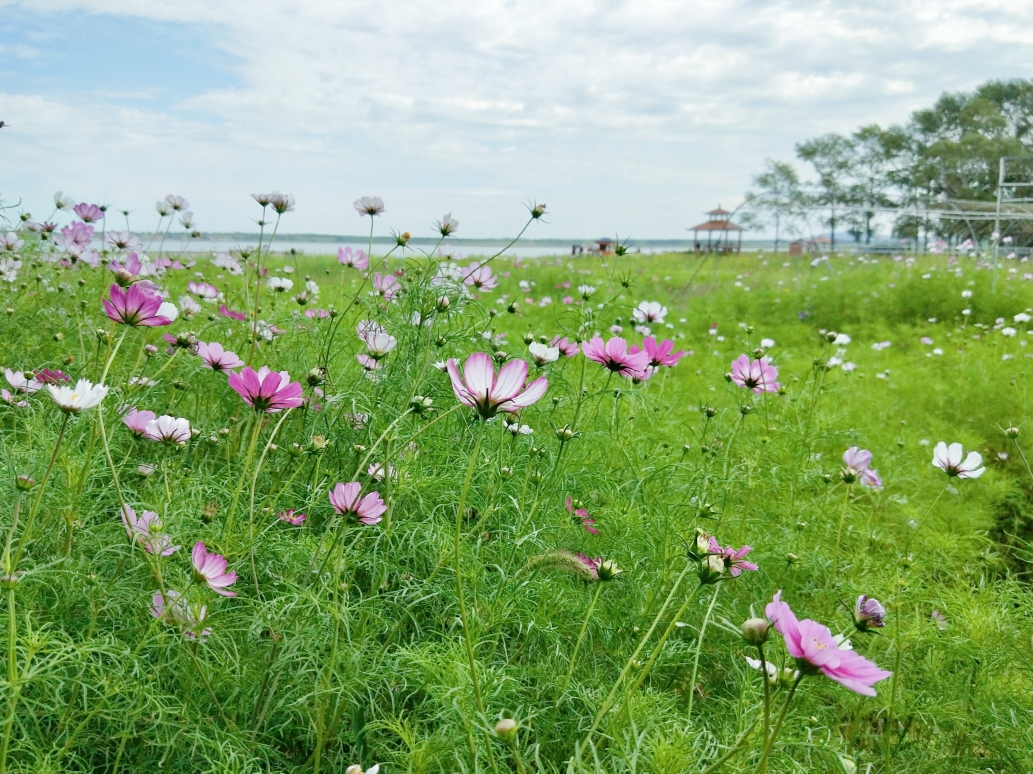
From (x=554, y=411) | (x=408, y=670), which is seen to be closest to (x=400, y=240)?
(x=554, y=411)

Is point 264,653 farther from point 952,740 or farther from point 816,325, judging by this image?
point 816,325

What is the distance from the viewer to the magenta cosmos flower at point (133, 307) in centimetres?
95

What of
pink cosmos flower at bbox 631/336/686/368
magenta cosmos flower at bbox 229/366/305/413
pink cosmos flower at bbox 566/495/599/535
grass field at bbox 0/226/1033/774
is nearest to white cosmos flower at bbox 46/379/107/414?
grass field at bbox 0/226/1033/774

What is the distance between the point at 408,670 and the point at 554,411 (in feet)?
3.04

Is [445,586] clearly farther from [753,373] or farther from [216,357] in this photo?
[753,373]

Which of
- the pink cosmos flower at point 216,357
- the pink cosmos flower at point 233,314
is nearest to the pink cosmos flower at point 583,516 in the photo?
the pink cosmos flower at point 216,357

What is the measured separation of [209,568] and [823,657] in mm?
636

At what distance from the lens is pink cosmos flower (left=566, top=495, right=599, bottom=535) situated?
1324 mm

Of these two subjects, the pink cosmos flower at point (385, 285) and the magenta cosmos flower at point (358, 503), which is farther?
the pink cosmos flower at point (385, 285)

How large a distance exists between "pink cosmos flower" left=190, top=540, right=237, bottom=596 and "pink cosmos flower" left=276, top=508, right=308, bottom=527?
0.21m

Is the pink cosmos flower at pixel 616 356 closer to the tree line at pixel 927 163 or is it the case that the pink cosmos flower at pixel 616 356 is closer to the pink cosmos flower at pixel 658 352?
the pink cosmos flower at pixel 658 352

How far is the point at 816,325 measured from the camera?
5.08 meters

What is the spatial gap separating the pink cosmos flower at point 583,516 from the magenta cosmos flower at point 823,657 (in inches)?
28.1

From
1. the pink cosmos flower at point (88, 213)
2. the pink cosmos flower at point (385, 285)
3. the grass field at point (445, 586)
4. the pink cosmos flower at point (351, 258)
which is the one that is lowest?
the grass field at point (445, 586)
